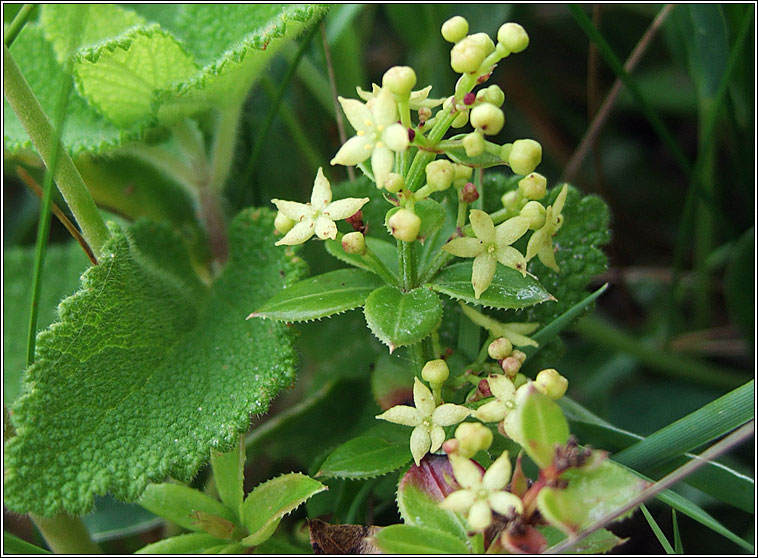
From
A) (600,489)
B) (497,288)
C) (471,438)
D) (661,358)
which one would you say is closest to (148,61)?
(497,288)

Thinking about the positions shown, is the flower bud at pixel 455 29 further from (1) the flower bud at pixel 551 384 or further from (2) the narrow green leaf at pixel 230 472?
(2) the narrow green leaf at pixel 230 472

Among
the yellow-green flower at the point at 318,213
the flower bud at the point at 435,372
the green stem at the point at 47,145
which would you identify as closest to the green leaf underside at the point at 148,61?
the green stem at the point at 47,145

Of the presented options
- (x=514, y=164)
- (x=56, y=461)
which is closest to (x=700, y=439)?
(x=514, y=164)

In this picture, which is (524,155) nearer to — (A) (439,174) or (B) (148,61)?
(A) (439,174)

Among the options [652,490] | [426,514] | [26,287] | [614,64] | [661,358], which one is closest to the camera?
[652,490]

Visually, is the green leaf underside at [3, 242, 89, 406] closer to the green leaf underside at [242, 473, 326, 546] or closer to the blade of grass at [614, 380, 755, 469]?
the green leaf underside at [242, 473, 326, 546]
